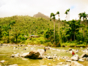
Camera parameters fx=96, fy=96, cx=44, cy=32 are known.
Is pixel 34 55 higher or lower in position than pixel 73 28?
lower

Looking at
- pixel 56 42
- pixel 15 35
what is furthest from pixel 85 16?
pixel 15 35

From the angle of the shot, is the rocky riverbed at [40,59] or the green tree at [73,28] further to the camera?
the green tree at [73,28]

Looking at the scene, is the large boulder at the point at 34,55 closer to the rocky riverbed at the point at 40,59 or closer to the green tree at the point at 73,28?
the rocky riverbed at the point at 40,59

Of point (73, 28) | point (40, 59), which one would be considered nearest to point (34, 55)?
point (40, 59)

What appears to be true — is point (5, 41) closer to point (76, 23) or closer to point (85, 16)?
point (76, 23)

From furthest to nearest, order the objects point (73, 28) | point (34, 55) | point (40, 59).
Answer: point (73, 28), point (34, 55), point (40, 59)

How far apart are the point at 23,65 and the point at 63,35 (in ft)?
162

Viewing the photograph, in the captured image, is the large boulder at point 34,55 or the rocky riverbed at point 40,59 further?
the large boulder at point 34,55

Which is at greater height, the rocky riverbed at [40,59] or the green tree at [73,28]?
the green tree at [73,28]

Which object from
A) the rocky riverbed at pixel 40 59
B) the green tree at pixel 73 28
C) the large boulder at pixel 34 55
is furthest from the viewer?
the green tree at pixel 73 28

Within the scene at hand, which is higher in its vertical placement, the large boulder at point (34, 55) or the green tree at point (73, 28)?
the green tree at point (73, 28)

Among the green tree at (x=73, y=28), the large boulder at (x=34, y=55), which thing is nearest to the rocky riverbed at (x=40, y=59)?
the large boulder at (x=34, y=55)

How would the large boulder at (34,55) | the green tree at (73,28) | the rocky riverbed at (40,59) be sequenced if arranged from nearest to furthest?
the rocky riverbed at (40,59) → the large boulder at (34,55) → the green tree at (73,28)

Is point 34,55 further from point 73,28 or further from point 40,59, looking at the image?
point 73,28
